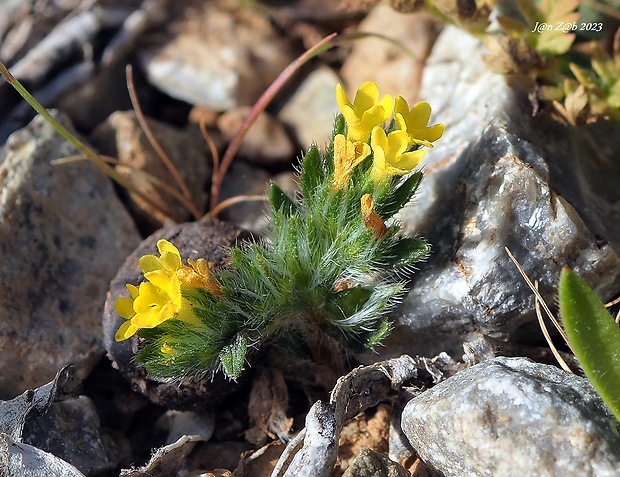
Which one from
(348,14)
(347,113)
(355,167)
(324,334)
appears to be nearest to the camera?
(347,113)

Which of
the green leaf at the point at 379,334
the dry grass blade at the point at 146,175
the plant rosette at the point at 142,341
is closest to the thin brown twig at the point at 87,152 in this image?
the dry grass blade at the point at 146,175

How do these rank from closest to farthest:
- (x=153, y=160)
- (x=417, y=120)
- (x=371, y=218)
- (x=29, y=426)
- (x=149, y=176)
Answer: (x=371, y=218) → (x=417, y=120) → (x=29, y=426) → (x=149, y=176) → (x=153, y=160)

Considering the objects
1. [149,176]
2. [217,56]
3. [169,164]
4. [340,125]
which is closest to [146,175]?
[149,176]

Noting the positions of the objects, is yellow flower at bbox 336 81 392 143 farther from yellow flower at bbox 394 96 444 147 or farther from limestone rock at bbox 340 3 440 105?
limestone rock at bbox 340 3 440 105

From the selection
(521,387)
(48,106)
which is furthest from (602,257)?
(48,106)

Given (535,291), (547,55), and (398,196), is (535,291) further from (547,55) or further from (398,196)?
(547,55)

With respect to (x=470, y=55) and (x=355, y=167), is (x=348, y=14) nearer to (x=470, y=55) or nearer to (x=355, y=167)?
(x=470, y=55)

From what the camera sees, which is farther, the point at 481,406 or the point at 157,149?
the point at 157,149
